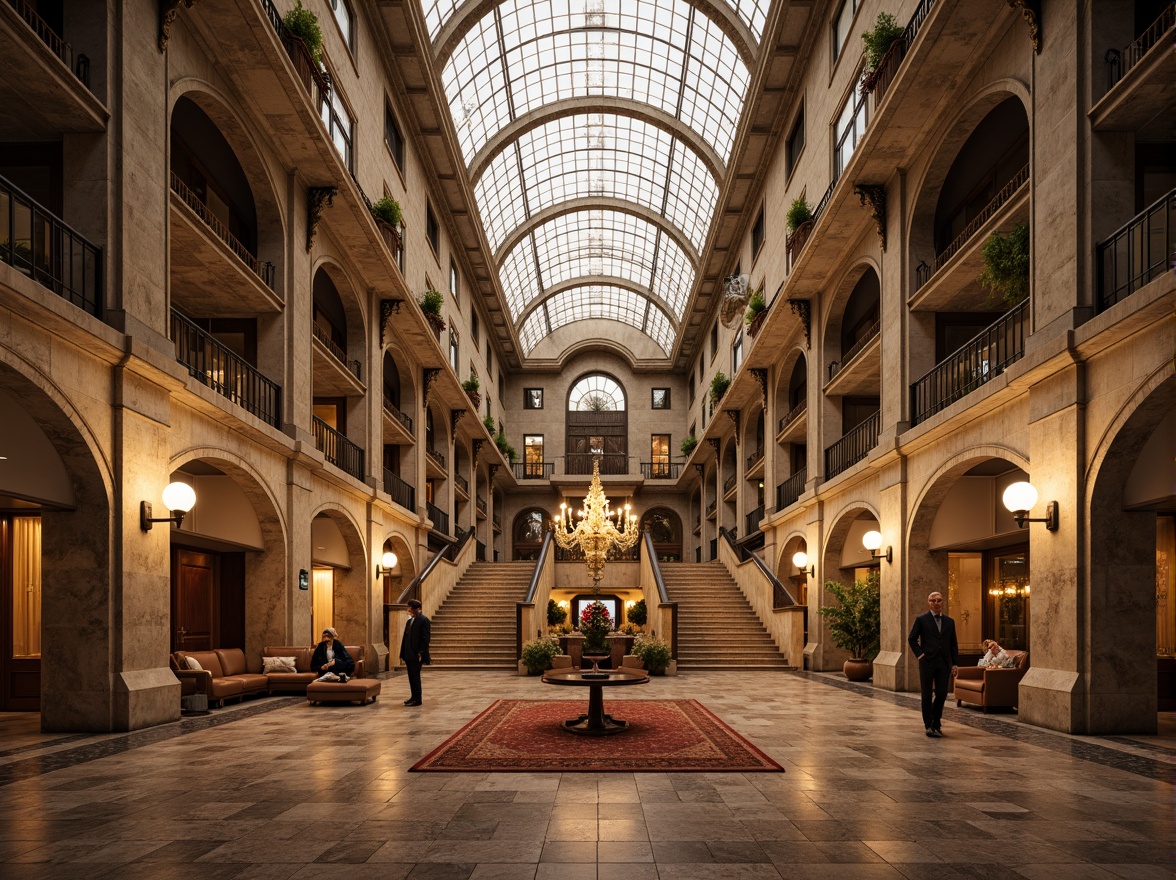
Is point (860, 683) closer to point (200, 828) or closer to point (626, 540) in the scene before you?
point (626, 540)

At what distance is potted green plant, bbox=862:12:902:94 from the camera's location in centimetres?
1305

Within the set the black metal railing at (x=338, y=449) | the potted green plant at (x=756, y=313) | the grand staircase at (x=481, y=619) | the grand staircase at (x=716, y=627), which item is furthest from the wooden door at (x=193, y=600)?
the potted green plant at (x=756, y=313)

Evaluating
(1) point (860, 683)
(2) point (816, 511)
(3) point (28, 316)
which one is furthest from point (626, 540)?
(3) point (28, 316)

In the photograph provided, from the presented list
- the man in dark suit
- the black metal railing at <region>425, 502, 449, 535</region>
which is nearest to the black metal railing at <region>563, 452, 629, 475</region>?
the black metal railing at <region>425, 502, 449, 535</region>

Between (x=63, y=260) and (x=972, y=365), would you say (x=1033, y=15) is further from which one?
(x=63, y=260)

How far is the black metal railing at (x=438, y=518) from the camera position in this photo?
26.0 meters

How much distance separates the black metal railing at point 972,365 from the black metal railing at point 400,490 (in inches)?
484

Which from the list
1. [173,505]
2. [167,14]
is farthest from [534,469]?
[167,14]

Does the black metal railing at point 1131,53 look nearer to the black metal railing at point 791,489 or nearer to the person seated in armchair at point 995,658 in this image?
the person seated in armchair at point 995,658

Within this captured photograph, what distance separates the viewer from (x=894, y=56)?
1308 cm

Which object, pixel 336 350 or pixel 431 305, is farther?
pixel 431 305

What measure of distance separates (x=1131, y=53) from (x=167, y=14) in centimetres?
1053

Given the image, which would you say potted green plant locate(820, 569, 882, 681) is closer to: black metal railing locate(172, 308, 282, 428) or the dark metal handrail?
black metal railing locate(172, 308, 282, 428)

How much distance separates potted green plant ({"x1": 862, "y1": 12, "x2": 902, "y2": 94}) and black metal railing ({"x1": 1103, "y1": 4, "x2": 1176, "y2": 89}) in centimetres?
444
